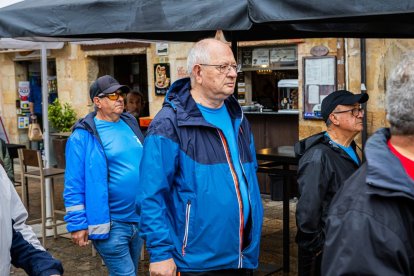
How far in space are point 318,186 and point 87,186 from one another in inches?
60.5

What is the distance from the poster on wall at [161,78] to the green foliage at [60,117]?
7.90 ft

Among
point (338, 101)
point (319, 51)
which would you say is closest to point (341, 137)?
point (338, 101)

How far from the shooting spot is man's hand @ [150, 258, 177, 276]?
303cm

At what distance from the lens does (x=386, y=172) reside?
179 centimetres

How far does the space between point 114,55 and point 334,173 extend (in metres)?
9.54

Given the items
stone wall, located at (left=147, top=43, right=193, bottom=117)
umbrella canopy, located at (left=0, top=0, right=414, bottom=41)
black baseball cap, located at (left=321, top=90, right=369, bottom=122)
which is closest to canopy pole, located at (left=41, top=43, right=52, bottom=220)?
umbrella canopy, located at (left=0, top=0, right=414, bottom=41)

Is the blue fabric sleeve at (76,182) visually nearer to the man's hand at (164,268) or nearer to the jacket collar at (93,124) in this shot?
the jacket collar at (93,124)

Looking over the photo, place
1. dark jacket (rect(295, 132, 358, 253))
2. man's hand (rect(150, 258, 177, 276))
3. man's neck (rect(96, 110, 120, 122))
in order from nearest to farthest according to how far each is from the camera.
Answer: man's hand (rect(150, 258, 177, 276)) → dark jacket (rect(295, 132, 358, 253)) → man's neck (rect(96, 110, 120, 122))

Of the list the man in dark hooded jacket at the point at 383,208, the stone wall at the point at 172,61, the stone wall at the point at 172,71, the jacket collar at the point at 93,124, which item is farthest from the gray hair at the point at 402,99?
the stone wall at the point at 172,61

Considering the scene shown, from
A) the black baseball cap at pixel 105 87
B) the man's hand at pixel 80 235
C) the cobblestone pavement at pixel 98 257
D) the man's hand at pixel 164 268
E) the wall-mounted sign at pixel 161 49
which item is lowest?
the cobblestone pavement at pixel 98 257

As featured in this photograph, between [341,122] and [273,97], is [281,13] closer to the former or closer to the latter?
[341,122]

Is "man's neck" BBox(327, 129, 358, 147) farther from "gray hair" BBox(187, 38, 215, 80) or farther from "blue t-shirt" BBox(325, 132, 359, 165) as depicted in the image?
→ "gray hair" BBox(187, 38, 215, 80)

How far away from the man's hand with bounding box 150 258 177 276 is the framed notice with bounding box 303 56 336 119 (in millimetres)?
6113

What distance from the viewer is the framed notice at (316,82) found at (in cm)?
879
